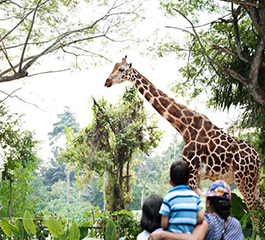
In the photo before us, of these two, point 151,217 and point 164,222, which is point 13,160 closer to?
point 151,217

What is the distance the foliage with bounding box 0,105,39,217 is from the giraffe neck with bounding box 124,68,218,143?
2.81 m

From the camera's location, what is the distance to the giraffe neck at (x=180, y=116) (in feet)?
12.3

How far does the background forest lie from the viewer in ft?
14.0

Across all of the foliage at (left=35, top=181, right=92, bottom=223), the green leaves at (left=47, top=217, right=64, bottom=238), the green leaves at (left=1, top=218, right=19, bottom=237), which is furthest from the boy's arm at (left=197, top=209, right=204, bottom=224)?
the foliage at (left=35, top=181, right=92, bottom=223)

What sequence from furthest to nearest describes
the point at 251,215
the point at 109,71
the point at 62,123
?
the point at 62,123 < the point at 109,71 < the point at 251,215

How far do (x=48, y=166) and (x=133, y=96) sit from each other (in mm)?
10739

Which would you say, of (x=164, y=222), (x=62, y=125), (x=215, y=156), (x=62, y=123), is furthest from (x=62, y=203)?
(x=164, y=222)

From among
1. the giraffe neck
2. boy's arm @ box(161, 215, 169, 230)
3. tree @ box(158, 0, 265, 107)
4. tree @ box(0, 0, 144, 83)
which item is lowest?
boy's arm @ box(161, 215, 169, 230)

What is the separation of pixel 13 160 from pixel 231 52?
3.75 m

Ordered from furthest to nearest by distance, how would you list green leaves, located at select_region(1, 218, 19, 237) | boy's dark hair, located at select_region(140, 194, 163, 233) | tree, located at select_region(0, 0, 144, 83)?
tree, located at select_region(0, 0, 144, 83) → green leaves, located at select_region(1, 218, 19, 237) → boy's dark hair, located at select_region(140, 194, 163, 233)

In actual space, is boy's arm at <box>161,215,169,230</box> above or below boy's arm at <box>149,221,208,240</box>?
above

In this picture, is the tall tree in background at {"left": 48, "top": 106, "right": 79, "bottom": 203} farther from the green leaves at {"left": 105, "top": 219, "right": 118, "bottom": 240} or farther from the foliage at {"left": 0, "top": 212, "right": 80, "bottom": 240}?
the green leaves at {"left": 105, "top": 219, "right": 118, "bottom": 240}

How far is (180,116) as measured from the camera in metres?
3.86

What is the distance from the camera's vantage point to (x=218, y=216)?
1930 millimetres
